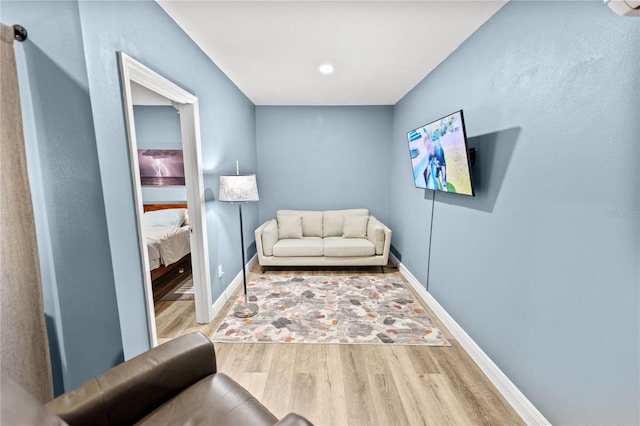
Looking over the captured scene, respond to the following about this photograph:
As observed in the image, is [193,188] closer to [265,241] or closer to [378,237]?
[265,241]

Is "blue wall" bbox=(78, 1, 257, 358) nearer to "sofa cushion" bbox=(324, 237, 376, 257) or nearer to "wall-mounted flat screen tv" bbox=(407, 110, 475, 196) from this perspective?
"wall-mounted flat screen tv" bbox=(407, 110, 475, 196)

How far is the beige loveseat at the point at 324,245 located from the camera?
12.6 ft

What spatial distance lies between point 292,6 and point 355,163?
2.99 m

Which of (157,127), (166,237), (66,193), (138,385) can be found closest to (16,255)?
(66,193)

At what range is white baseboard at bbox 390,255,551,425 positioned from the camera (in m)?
1.55

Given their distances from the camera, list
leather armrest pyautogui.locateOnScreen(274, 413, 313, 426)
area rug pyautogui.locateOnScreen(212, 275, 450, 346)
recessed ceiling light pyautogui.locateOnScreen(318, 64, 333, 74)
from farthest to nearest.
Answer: recessed ceiling light pyautogui.locateOnScreen(318, 64, 333, 74) < area rug pyautogui.locateOnScreen(212, 275, 450, 346) < leather armrest pyautogui.locateOnScreen(274, 413, 313, 426)

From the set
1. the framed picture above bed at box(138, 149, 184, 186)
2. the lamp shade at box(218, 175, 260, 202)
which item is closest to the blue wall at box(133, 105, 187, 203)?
the framed picture above bed at box(138, 149, 184, 186)

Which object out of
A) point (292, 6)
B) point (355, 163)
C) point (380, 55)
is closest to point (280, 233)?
point (355, 163)

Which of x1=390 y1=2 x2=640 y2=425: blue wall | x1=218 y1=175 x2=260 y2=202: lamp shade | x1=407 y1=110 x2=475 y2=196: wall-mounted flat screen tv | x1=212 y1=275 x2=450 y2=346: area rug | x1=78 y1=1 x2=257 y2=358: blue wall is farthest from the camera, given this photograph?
x1=218 y1=175 x2=260 y2=202: lamp shade

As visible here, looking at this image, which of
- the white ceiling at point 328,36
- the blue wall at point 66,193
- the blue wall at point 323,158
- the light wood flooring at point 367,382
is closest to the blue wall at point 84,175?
the blue wall at point 66,193

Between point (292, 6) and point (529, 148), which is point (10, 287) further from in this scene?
point (529, 148)

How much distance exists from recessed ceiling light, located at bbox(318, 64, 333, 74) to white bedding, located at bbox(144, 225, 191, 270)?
108 inches

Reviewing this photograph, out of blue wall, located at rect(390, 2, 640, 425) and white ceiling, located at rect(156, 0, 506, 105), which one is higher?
white ceiling, located at rect(156, 0, 506, 105)

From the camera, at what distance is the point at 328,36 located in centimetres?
216
